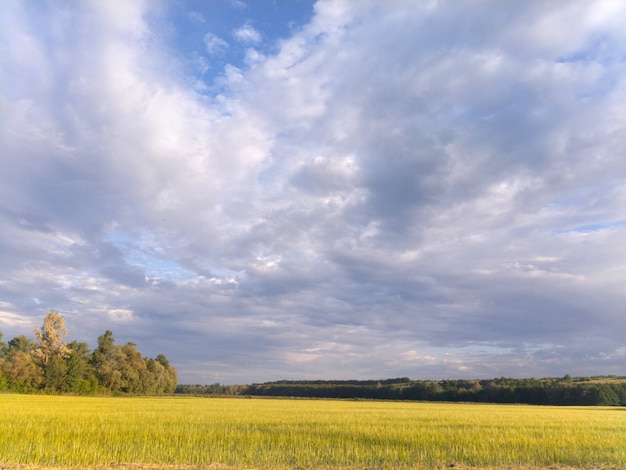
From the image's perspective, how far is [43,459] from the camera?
10938mm

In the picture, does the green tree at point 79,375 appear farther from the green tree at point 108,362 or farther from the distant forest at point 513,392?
the distant forest at point 513,392

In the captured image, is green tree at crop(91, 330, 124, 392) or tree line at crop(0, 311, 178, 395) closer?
tree line at crop(0, 311, 178, 395)

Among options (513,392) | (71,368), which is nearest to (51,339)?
(71,368)

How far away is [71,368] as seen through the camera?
85188 millimetres

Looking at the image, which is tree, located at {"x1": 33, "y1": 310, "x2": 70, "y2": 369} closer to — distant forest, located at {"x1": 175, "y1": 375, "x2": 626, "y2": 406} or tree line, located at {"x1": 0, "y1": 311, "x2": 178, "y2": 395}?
tree line, located at {"x1": 0, "y1": 311, "x2": 178, "y2": 395}

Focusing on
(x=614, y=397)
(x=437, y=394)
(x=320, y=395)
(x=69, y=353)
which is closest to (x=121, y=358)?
(x=69, y=353)

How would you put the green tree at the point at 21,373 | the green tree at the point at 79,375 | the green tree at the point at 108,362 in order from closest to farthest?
1. the green tree at the point at 21,373
2. the green tree at the point at 79,375
3. the green tree at the point at 108,362

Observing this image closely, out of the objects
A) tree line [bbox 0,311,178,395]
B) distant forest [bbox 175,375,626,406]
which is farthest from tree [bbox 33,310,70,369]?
distant forest [bbox 175,375,626,406]

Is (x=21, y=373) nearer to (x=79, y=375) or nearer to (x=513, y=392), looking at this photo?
(x=79, y=375)

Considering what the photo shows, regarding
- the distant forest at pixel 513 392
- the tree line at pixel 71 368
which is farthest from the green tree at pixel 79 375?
the distant forest at pixel 513 392

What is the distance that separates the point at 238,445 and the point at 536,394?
9957 centimetres

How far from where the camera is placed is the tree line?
7812cm

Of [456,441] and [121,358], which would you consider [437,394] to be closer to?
[121,358]

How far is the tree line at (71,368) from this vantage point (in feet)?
256
